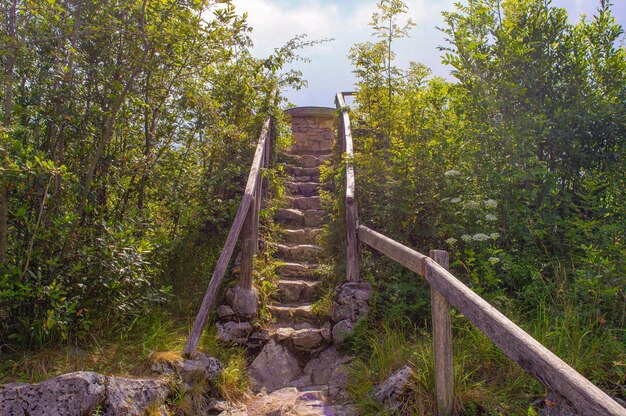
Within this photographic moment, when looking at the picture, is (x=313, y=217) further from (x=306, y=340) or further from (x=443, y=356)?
(x=443, y=356)

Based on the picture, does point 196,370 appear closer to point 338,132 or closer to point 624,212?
point 624,212

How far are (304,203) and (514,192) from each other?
3.64 m

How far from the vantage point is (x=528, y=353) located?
204 cm

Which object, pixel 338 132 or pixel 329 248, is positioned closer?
pixel 329 248

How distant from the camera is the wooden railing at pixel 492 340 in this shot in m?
1.74

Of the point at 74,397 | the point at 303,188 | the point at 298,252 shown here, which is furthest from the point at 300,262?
the point at 74,397

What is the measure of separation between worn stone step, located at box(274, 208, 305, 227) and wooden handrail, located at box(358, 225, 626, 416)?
155 inches

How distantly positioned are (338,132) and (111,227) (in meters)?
4.72

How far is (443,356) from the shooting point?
2932 millimetres

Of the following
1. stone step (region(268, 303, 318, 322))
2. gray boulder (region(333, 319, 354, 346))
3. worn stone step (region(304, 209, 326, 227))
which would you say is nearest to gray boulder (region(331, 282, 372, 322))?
gray boulder (region(333, 319, 354, 346))

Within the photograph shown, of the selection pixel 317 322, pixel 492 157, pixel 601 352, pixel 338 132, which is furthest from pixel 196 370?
pixel 338 132

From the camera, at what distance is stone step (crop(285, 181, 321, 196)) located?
800 cm

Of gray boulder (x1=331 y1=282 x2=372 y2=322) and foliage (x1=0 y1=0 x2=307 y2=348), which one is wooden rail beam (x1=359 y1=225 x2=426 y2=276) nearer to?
gray boulder (x1=331 y1=282 x2=372 y2=322)

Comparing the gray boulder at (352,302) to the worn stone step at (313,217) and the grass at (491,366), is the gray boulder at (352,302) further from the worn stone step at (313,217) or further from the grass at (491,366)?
the worn stone step at (313,217)
